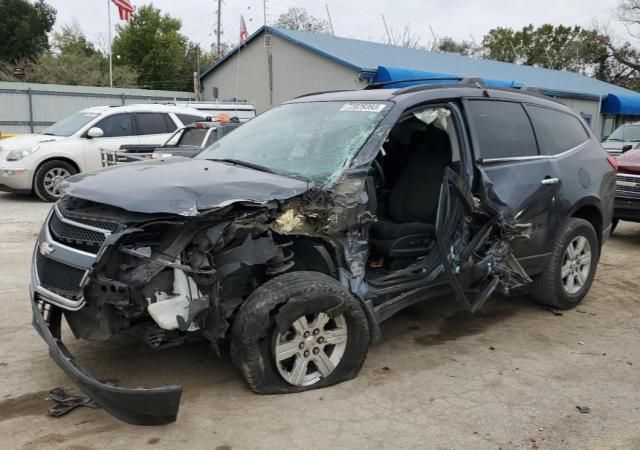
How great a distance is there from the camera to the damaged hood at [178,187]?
2990 millimetres

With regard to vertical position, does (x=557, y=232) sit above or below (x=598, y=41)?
below

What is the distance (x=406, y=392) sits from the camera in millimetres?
3518

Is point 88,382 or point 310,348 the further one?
point 310,348

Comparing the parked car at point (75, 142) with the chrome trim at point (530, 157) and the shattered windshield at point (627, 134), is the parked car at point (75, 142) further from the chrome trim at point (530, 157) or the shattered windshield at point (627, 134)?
the shattered windshield at point (627, 134)

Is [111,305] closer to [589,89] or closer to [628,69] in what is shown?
[589,89]

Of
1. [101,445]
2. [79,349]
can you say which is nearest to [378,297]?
[101,445]

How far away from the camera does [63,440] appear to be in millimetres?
2895

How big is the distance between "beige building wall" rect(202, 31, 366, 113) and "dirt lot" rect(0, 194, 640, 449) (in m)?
14.7

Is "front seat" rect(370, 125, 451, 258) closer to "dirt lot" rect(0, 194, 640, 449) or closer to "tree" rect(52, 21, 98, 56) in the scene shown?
"dirt lot" rect(0, 194, 640, 449)

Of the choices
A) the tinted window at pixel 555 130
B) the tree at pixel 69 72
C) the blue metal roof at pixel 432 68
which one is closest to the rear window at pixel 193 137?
the tinted window at pixel 555 130

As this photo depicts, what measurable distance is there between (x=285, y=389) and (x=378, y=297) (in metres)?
0.86

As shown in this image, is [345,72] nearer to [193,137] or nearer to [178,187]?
[193,137]

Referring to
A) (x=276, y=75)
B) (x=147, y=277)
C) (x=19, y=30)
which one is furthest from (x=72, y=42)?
(x=147, y=277)

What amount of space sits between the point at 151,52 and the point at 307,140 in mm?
37561
